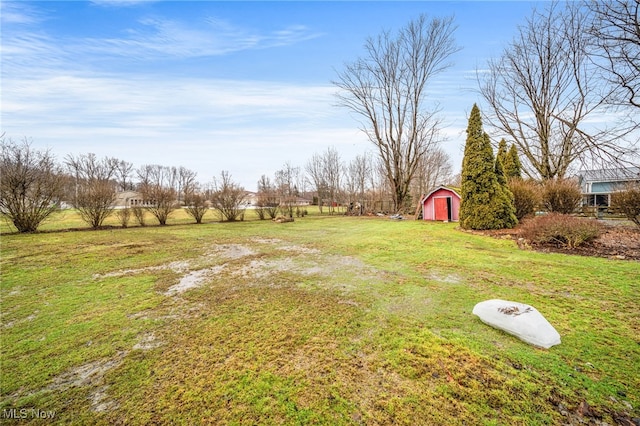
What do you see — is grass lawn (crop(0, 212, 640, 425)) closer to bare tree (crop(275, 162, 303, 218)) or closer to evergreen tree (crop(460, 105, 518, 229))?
evergreen tree (crop(460, 105, 518, 229))

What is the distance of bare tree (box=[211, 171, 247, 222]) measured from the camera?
57.6 ft

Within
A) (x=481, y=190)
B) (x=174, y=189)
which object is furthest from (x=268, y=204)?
(x=481, y=190)

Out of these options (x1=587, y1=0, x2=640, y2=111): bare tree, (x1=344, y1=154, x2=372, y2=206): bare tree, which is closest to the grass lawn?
(x1=587, y1=0, x2=640, y2=111): bare tree

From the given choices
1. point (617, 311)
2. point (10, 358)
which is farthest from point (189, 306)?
point (617, 311)

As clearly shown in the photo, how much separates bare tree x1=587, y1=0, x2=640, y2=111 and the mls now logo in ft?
45.8

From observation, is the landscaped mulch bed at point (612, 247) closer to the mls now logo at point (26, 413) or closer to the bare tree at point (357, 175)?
the mls now logo at point (26, 413)

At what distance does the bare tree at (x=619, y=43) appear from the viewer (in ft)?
22.7

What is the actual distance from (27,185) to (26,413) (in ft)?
48.0

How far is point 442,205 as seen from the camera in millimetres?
16547

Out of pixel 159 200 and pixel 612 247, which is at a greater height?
pixel 159 200

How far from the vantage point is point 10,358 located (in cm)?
250

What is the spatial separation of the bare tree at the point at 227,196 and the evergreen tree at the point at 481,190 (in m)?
14.5

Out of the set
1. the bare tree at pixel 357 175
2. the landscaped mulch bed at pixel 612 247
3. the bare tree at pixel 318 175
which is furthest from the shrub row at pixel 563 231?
the bare tree at pixel 318 175

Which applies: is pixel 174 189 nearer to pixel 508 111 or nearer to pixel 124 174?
pixel 508 111
